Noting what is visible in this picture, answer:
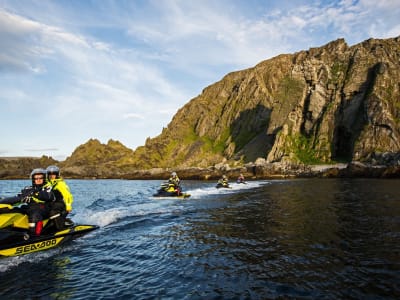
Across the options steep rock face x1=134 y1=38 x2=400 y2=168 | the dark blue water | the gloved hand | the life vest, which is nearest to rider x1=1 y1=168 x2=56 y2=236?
the gloved hand

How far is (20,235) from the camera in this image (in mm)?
12062

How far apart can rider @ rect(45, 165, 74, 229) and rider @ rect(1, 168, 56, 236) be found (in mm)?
313

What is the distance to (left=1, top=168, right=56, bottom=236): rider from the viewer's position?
12398 millimetres

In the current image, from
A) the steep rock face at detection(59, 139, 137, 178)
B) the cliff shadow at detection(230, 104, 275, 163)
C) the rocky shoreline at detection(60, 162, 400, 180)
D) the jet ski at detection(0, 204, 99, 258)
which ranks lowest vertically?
the rocky shoreline at detection(60, 162, 400, 180)

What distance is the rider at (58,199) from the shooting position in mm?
13406

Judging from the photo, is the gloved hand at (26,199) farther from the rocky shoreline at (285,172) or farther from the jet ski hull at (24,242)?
the rocky shoreline at (285,172)

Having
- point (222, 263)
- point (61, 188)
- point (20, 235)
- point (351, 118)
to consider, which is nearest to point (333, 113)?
point (351, 118)

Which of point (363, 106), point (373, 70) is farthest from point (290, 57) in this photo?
point (363, 106)

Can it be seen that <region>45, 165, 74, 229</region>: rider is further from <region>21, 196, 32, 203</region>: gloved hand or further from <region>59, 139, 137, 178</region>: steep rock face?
<region>59, 139, 137, 178</region>: steep rock face

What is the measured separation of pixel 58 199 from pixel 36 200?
1.07 meters

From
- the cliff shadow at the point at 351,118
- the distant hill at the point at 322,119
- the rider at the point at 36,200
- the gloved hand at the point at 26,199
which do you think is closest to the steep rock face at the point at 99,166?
the distant hill at the point at 322,119

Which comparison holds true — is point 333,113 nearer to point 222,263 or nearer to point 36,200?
point 222,263

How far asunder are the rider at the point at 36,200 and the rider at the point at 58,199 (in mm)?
313

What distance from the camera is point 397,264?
33.9ft
